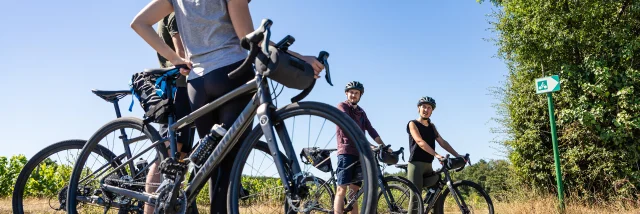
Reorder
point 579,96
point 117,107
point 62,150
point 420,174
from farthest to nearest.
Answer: point 579,96 < point 420,174 < point 62,150 < point 117,107

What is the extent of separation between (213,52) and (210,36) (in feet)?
0.30

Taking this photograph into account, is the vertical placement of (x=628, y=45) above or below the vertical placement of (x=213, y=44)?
above

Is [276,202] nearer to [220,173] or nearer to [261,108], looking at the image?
[220,173]

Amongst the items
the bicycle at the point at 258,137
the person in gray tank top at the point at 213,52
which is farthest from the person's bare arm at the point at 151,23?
the bicycle at the point at 258,137

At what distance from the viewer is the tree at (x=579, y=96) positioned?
44.5 feet

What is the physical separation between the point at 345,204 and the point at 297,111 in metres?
2.85

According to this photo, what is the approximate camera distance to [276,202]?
9.30 feet

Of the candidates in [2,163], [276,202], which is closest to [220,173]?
[276,202]

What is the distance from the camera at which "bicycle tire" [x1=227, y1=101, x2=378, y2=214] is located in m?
2.06

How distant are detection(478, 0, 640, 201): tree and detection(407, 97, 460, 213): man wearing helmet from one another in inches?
328

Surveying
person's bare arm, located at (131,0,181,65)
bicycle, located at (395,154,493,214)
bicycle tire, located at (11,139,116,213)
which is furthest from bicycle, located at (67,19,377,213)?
bicycle, located at (395,154,493,214)

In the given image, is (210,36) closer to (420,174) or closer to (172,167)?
(172,167)

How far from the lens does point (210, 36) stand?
9.06ft

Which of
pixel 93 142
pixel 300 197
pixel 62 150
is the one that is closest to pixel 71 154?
pixel 62 150
